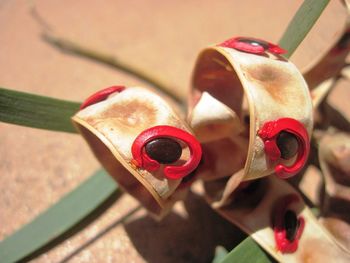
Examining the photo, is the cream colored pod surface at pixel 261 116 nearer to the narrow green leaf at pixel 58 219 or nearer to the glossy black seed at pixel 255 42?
the glossy black seed at pixel 255 42

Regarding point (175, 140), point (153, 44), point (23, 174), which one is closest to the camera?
point (175, 140)

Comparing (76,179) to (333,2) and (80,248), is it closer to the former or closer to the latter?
(80,248)

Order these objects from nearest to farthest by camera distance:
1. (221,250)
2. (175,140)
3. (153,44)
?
(175,140)
(221,250)
(153,44)

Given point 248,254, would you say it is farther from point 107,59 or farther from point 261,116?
point 107,59

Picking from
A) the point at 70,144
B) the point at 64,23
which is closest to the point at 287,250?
the point at 70,144

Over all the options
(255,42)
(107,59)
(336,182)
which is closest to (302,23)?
(255,42)
